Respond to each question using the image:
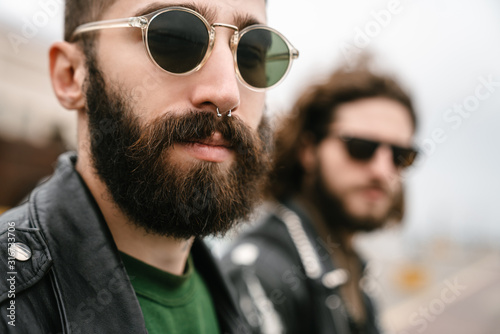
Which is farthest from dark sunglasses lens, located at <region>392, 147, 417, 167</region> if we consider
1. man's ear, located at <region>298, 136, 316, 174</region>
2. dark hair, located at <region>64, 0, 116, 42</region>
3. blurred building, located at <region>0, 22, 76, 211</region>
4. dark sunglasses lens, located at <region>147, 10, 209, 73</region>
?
blurred building, located at <region>0, 22, 76, 211</region>

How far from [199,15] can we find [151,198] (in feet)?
2.14

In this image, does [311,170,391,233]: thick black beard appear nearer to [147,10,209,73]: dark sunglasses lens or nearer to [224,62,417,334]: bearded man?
[224,62,417,334]: bearded man

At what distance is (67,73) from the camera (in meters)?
1.61

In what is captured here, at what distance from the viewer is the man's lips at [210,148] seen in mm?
1369

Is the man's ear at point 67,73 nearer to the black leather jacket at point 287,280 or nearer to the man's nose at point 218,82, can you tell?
the man's nose at point 218,82

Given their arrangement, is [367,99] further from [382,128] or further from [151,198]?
[151,198]

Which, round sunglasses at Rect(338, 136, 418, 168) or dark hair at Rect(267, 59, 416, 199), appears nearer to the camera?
round sunglasses at Rect(338, 136, 418, 168)

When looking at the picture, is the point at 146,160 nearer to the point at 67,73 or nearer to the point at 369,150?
the point at 67,73

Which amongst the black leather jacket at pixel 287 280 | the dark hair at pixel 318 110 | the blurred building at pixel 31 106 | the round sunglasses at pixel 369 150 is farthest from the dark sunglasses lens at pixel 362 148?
the blurred building at pixel 31 106

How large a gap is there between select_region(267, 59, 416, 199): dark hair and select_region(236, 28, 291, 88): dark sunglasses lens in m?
1.86

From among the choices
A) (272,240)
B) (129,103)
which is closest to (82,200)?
(129,103)

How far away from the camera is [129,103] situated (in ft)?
4.56

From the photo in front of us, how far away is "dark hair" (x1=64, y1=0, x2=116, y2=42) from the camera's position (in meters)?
1.51

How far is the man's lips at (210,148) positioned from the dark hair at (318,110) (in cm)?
197
